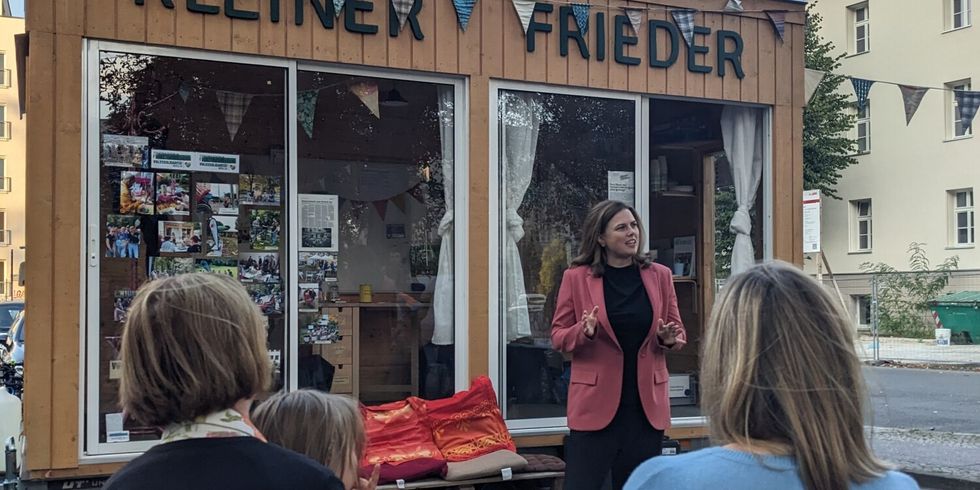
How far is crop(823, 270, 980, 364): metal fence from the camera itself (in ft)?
71.6

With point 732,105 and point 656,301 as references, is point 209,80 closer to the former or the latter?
point 656,301

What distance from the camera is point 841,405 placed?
1.53 metres

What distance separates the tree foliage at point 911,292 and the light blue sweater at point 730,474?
27.0 m

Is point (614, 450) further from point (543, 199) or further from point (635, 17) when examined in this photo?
point (635, 17)

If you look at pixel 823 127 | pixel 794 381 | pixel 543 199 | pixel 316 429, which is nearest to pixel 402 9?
pixel 543 199

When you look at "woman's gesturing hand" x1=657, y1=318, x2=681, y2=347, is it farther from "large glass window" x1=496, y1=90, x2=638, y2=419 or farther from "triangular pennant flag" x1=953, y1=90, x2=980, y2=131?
"triangular pennant flag" x1=953, y1=90, x2=980, y2=131

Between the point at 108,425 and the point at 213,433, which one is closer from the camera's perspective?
the point at 213,433

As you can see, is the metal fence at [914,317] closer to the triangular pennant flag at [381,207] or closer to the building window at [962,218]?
the building window at [962,218]

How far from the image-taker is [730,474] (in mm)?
1512

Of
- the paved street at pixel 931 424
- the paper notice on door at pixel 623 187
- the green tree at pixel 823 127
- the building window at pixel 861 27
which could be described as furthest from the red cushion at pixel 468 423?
the building window at pixel 861 27

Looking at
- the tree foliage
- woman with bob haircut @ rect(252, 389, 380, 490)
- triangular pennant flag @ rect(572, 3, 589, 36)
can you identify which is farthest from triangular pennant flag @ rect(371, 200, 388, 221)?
the tree foliage

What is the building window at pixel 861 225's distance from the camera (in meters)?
30.5

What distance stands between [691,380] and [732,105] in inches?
84.4

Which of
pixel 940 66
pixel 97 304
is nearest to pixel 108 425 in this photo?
pixel 97 304
